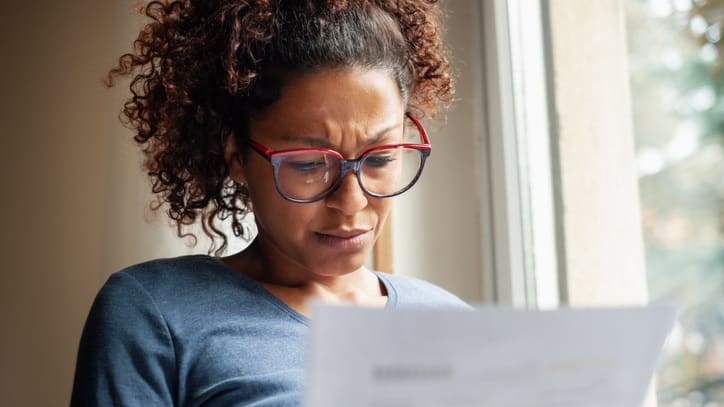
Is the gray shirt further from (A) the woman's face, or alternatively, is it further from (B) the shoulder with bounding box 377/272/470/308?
(B) the shoulder with bounding box 377/272/470/308

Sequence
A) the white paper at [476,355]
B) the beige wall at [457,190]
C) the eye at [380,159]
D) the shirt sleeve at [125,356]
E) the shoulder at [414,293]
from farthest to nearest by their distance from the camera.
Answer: the beige wall at [457,190]
the shoulder at [414,293]
the eye at [380,159]
the shirt sleeve at [125,356]
the white paper at [476,355]

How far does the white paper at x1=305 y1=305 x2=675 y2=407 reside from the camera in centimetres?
48

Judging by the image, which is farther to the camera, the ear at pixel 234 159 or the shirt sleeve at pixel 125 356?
the ear at pixel 234 159

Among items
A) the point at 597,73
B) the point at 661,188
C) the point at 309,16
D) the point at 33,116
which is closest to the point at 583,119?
the point at 597,73

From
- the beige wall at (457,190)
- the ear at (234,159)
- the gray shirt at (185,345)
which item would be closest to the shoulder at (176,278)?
the gray shirt at (185,345)

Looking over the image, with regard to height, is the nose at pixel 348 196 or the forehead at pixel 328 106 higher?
the forehead at pixel 328 106

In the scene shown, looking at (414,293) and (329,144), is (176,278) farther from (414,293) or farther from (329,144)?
(414,293)

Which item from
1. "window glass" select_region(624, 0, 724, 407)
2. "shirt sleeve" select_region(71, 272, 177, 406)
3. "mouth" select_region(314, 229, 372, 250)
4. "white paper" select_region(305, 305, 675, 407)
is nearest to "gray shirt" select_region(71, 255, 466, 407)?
"shirt sleeve" select_region(71, 272, 177, 406)

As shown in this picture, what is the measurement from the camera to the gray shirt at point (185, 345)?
0.86 meters

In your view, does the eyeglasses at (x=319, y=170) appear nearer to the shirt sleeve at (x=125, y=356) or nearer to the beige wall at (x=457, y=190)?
the shirt sleeve at (x=125, y=356)

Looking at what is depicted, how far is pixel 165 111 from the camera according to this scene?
43.3 inches

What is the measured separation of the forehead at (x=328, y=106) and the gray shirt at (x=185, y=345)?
0.23 metres

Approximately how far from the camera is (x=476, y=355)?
0.50 metres

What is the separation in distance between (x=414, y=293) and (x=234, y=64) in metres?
0.45
